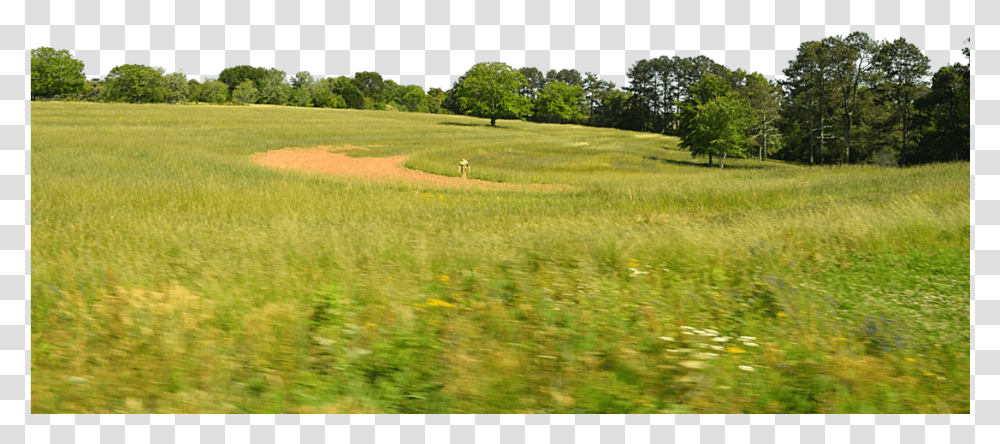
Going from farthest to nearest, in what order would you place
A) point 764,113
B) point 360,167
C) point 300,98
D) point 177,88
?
point 300,98 < point 177,88 < point 764,113 < point 360,167

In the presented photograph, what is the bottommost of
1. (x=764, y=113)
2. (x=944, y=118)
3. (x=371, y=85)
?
(x=944, y=118)

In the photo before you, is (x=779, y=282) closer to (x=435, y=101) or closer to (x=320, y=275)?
(x=320, y=275)

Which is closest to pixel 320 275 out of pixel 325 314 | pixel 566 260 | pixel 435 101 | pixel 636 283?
pixel 325 314

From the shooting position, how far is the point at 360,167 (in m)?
29.7

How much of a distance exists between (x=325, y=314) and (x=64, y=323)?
2092 mm

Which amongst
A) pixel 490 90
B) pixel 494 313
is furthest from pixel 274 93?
pixel 494 313

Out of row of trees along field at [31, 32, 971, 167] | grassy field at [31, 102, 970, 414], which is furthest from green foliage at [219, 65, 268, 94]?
grassy field at [31, 102, 970, 414]

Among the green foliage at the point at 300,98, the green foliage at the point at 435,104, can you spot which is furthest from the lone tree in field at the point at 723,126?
the green foliage at the point at 435,104

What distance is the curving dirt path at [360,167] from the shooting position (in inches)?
931

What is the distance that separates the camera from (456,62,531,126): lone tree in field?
231ft

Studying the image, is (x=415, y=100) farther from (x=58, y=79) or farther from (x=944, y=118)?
(x=944, y=118)

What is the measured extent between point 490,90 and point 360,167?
4327 centimetres

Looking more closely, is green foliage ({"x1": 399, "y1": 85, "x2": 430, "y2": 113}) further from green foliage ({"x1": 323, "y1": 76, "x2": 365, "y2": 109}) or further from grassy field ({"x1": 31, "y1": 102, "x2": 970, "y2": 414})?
grassy field ({"x1": 31, "y1": 102, "x2": 970, "y2": 414})

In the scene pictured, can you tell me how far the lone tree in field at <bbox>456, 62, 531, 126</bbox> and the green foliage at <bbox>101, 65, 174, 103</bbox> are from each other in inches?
2741
